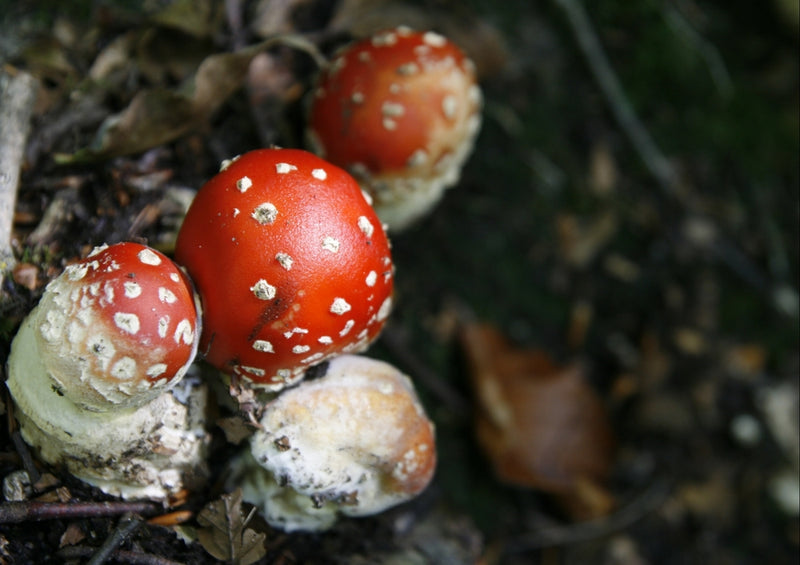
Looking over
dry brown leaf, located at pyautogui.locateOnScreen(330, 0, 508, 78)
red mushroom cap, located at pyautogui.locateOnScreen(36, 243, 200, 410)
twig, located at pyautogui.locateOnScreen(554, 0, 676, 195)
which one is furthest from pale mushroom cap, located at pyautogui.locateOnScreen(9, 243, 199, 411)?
twig, located at pyautogui.locateOnScreen(554, 0, 676, 195)

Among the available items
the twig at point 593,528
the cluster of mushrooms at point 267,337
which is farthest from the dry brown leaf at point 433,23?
the twig at point 593,528

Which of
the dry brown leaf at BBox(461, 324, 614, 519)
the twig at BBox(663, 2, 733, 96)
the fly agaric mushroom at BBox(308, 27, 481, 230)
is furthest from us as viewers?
the twig at BBox(663, 2, 733, 96)

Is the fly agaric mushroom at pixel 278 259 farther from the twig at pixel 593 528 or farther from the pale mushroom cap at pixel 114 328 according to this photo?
the twig at pixel 593 528

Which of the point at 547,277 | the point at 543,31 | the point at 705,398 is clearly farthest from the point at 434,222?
the point at 705,398

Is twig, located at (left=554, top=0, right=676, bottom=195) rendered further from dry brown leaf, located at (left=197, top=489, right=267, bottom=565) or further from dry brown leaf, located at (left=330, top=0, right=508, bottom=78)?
dry brown leaf, located at (left=197, top=489, right=267, bottom=565)

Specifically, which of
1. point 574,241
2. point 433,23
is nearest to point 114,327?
point 433,23

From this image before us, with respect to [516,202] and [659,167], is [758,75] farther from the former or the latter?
[516,202]
